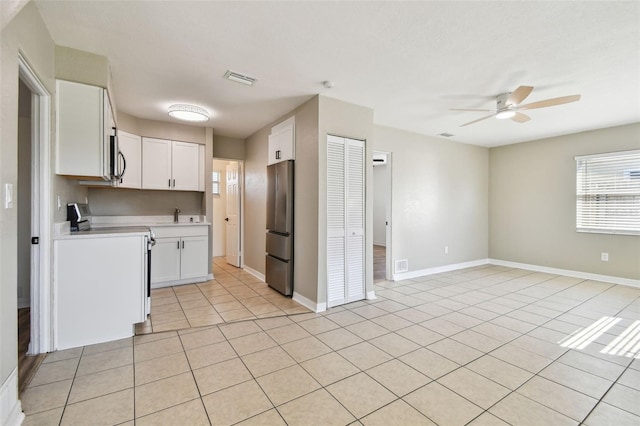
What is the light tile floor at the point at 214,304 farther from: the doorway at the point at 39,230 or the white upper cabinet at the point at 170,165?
the white upper cabinet at the point at 170,165

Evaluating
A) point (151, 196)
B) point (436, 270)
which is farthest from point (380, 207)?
point (151, 196)

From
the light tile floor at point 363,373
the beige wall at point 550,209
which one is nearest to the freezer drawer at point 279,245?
the light tile floor at point 363,373

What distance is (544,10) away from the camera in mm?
1943

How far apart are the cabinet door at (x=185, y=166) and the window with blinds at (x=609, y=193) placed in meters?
6.62

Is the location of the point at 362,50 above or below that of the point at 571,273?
above

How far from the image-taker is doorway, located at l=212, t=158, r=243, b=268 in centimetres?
565

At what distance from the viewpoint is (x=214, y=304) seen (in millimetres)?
3607

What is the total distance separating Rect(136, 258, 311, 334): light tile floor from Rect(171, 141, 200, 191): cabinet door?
64.1 inches

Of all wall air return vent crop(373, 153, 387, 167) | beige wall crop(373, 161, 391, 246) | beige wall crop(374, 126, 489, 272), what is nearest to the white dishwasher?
beige wall crop(374, 126, 489, 272)

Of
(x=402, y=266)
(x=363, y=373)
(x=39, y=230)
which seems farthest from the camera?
(x=402, y=266)

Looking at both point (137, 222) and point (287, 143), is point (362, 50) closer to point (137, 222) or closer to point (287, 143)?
point (287, 143)

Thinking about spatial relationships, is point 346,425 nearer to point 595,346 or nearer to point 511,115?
point 595,346

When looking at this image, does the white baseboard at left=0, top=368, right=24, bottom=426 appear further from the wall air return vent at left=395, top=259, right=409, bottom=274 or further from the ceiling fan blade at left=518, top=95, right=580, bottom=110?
the ceiling fan blade at left=518, top=95, right=580, bottom=110

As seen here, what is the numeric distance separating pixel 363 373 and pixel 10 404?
2.10 metres
